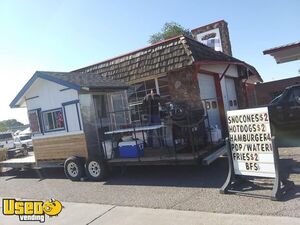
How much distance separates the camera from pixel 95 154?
1131cm

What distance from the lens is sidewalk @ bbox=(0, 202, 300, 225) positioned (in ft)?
18.6

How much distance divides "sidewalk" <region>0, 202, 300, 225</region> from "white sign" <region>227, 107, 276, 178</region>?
1487mm

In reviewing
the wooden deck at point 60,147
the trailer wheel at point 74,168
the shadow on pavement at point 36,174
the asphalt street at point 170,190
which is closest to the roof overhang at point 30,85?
the wooden deck at point 60,147

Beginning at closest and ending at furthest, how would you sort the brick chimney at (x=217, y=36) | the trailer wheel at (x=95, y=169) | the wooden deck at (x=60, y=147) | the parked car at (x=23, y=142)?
the trailer wheel at (x=95, y=169)
the wooden deck at (x=60, y=147)
the brick chimney at (x=217, y=36)
the parked car at (x=23, y=142)

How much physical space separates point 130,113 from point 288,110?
235 inches

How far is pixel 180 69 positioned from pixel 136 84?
220 cm

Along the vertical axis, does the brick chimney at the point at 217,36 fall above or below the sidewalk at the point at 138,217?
above

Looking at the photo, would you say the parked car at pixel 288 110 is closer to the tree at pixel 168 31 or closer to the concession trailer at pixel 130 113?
the concession trailer at pixel 130 113

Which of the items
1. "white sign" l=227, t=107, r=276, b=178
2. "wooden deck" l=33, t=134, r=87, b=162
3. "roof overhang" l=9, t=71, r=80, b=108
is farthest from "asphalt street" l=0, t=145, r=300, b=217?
"roof overhang" l=9, t=71, r=80, b=108

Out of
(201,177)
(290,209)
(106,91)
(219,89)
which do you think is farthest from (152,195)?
(219,89)

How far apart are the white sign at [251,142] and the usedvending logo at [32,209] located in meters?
4.09

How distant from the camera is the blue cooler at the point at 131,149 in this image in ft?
33.6

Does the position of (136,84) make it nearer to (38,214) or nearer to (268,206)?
(38,214)

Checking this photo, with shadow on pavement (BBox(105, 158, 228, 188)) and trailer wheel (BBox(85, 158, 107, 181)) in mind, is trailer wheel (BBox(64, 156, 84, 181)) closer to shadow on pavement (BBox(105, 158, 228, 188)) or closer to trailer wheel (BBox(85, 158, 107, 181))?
trailer wheel (BBox(85, 158, 107, 181))
